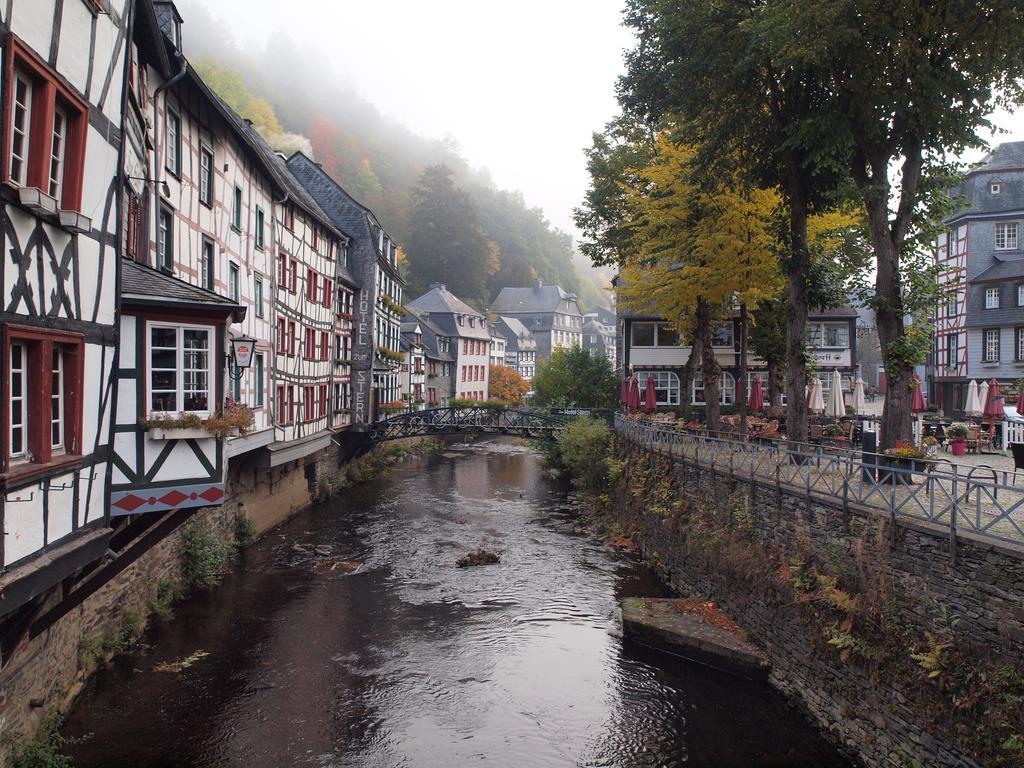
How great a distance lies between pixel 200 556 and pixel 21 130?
42.5 feet

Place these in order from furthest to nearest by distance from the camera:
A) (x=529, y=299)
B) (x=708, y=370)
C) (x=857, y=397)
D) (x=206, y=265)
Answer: (x=529, y=299)
(x=857, y=397)
(x=708, y=370)
(x=206, y=265)

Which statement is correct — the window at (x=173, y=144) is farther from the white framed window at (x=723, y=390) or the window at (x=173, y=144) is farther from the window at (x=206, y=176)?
the white framed window at (x=723, y=390)

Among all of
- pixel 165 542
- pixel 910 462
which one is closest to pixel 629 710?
pixel 910 462

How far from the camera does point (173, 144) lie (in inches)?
620

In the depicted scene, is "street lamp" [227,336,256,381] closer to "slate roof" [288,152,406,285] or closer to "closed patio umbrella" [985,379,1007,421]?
"closed patio umbrella" [985,379,1007,421]

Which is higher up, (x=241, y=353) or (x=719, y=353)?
(x=719, y=353)

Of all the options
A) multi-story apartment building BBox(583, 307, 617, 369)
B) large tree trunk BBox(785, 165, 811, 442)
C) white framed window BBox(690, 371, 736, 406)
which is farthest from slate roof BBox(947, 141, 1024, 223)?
multi-story apartment building BBox(583, 307, 617, 369)

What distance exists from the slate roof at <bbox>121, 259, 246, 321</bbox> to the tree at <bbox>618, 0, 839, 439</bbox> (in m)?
11.0

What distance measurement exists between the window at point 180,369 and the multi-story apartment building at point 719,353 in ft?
89.7

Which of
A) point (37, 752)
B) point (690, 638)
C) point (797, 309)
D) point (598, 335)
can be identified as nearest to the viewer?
point (37, 752)

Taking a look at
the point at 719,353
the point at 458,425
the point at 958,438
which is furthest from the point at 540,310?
the point at 958,438

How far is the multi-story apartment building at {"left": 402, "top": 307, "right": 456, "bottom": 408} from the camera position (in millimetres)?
55469

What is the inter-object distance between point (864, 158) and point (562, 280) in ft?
328

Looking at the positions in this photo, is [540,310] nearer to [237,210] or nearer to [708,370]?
[708,370]
